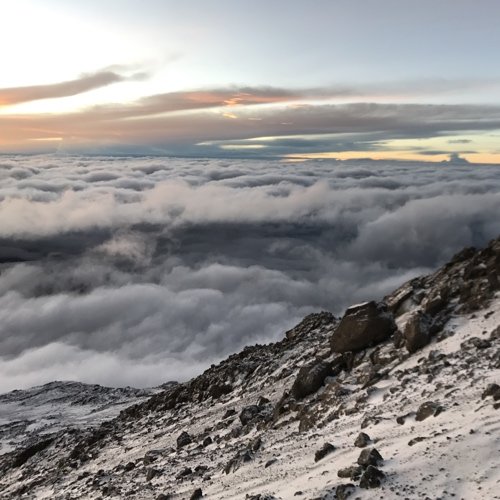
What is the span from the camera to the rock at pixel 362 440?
20.8 m

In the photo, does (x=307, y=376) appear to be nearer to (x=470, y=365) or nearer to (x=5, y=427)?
(x=470, y=365)

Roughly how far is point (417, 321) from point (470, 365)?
560 cm

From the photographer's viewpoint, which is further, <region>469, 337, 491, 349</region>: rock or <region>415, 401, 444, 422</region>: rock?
<region>469, 337, 491, 349</region>: rock

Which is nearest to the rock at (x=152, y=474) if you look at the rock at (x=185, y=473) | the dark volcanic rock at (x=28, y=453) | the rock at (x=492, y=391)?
the rock at (x=185, y=473)

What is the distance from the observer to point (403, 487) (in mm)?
16828

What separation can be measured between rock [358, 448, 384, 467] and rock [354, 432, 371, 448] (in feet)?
5.70

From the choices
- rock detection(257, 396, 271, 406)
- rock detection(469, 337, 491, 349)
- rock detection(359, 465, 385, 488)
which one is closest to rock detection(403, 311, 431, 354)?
rock detection(469, 337, 491, 349)

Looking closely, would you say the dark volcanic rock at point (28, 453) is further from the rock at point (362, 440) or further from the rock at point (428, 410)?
the rock at point (428, 410)

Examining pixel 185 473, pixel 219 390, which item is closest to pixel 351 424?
pixel 185 473

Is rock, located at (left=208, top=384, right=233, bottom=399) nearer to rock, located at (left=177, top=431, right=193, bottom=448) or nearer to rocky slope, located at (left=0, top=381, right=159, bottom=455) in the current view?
rock, located at (left=177, top=431, right=193, bottom=448)

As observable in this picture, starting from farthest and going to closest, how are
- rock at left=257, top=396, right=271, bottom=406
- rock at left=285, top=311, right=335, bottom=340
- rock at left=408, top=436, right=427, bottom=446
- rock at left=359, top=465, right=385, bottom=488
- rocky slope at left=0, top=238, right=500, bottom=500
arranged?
1. rock at left=285, top=311, right=335, bottom=340
2. rock at left=257, top=396, right=271, bottom=406
3. rock at left=408, top=436, right=427, bottom=446
4. rocky slope at left=0, top=238, right=500, bottom=500
5. rock at left=359, top=465, right=385, bottom=488

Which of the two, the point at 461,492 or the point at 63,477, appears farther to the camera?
the point at 63,477

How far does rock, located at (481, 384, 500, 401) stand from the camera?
19.8 meters

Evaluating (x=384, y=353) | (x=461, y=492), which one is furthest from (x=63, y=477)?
(x=461, y=492)
